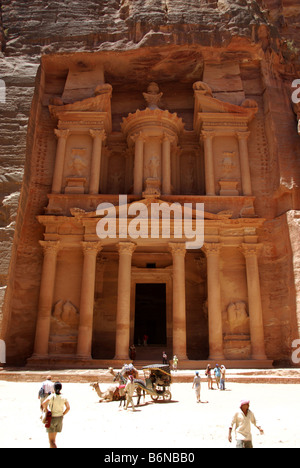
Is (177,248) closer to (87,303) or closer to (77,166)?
(87,303)

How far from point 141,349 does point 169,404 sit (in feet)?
34.0

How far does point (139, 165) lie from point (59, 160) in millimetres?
4316

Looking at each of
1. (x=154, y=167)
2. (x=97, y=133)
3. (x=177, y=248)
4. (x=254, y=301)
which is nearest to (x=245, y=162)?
(x=154, y=167)

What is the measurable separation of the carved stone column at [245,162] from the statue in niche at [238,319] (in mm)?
A: 6029

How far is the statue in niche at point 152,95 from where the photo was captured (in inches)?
890

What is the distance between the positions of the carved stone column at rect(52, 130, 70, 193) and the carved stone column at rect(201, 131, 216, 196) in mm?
7667

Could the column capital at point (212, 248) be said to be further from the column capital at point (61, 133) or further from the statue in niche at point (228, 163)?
the column capital at point (61, 133)

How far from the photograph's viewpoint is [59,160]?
68.3ft

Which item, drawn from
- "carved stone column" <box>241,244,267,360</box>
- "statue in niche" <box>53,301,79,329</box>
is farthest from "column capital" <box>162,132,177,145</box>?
"statue in niche" <box>53,301,79,329</box>

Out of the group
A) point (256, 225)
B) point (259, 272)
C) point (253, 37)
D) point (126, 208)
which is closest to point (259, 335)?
point (259, 272)

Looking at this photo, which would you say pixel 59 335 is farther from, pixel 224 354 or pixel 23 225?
pixel 224 354

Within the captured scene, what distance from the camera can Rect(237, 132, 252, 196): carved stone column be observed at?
2021cm

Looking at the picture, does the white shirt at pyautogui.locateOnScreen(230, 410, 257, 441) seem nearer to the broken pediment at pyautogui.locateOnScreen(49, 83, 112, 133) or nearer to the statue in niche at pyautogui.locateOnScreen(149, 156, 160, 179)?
the statue in niche at pyautogui.locateOnScreen(149, 156, 160, 179)
